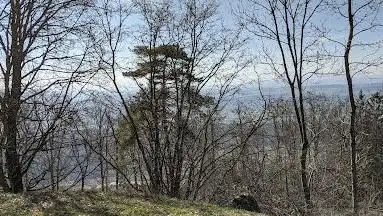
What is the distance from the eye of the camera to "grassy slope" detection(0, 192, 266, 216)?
893 cm

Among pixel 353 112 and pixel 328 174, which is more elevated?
pixel 353 112

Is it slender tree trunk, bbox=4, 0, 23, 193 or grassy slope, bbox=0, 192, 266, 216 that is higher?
slender tree trunk, bbox=4, 0, 23, 193

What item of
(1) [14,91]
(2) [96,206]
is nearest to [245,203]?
(2) [96,206]

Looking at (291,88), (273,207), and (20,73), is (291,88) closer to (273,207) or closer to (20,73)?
(273,207)

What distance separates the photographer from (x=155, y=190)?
56.5 ft

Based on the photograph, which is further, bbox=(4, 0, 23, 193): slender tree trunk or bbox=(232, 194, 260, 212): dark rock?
bbox=(232, 194, 260, 212): dark rock

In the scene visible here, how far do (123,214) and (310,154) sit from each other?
12929 mm

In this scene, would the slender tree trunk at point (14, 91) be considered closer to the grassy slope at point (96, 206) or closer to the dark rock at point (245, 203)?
the grassy slope at point (96, 206)

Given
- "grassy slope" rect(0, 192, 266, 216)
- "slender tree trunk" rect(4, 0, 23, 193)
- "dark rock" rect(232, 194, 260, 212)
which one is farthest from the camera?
"dark rock" rect(232, 194, 260, 212)

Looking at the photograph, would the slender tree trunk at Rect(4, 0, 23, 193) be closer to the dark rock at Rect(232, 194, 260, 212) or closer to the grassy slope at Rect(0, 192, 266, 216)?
the grassy slope at Rect(0, 192, 266, 216)

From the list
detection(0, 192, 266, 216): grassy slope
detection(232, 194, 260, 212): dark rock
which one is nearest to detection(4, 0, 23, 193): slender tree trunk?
detection(0, 192, 266, 216): grassy slope

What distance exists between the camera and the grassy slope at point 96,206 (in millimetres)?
8930

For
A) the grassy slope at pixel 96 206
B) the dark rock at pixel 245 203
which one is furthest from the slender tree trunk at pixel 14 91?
the dark rock at pixel 245 203

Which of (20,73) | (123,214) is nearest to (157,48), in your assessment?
(20,73)
